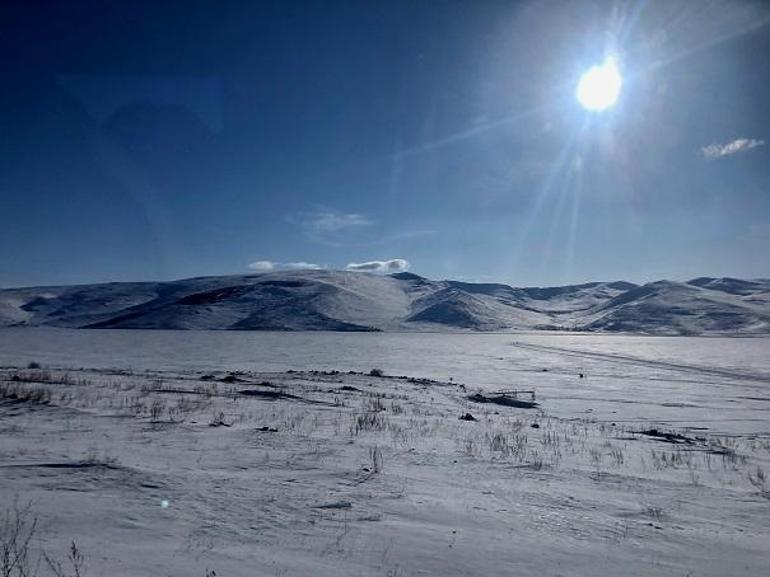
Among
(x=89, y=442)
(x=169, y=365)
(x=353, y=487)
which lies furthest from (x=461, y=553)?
(x=169, y=365)

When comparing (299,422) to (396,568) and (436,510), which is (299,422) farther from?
(396,568)

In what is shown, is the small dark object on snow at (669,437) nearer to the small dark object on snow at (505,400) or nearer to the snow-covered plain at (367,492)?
the snow-covered plain at (367,492)

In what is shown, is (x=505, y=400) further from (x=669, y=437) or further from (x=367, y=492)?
(x=367, y=492)

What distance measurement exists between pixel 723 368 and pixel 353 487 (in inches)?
2095

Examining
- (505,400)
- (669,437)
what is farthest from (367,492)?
(505,400)

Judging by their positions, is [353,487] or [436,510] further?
[353,487]

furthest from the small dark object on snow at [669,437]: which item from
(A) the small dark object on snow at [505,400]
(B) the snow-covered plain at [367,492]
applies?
(A) the small dark object on snow at [505,400]

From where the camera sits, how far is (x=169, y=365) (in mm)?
43125

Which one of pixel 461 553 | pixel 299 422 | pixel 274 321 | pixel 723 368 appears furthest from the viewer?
pixel 274 321

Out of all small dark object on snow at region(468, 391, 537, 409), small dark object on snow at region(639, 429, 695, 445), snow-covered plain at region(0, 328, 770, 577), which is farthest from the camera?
small dark object on snow at region(468, 391, 537, 409)

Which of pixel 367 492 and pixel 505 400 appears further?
pixel 505 400

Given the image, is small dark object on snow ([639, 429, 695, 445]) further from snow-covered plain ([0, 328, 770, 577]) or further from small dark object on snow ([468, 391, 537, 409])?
small dark object on snow ([468, 391, 537, 409])

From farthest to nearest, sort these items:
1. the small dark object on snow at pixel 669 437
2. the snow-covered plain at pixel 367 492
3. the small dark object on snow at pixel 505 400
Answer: the small dark object on snow at pixel 505 400
the small dark object on snow at pixel 669 437
the snow-covered plain at pixel 367 492

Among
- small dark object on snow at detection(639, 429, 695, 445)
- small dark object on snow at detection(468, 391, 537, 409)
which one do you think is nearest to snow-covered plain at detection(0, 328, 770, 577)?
small dark object on snow at detection(639, 429, 695, 445)
